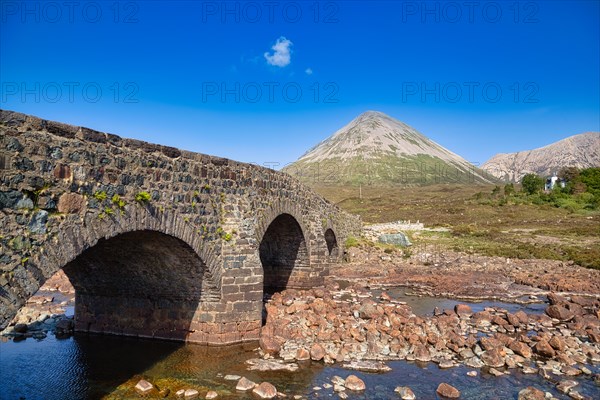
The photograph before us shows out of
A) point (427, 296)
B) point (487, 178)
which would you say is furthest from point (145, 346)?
point (487, 178)

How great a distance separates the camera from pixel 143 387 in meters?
9.07

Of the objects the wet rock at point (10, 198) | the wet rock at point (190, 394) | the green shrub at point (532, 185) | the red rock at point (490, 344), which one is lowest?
the wet rock at point (190, 394)

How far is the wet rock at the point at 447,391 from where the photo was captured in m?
8.78

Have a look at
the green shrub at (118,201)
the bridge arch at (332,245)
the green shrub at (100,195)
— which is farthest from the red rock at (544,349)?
the bridge arch at (332,245)

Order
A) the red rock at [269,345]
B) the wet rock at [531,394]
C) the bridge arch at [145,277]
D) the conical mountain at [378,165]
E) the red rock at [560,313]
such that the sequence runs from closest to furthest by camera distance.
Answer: the wet rock at [531,394]
the bridge arch at [145,277]
the red rock at [269,345]
the red rock at [560,313]
the conical mountain at [378,165]

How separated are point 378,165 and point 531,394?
153 metres

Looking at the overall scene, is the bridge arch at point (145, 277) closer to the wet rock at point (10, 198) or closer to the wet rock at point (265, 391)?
Answer: the wet rock at point (10, 198)

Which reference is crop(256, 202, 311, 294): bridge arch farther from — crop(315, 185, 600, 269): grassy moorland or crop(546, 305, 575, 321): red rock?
crop(315, 185, 600, 269): grassy moorland

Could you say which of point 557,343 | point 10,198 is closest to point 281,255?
point 557,343

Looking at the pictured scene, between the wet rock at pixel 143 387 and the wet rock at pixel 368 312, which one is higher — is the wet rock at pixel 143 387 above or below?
below

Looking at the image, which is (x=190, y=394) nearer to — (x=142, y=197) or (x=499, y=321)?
(x=142, y=197)

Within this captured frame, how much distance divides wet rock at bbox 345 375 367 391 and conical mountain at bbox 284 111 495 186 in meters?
124

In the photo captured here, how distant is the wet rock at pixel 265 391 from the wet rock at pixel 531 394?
4859mm

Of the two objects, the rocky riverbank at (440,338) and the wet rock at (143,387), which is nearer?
the wet rock at (143,387)
